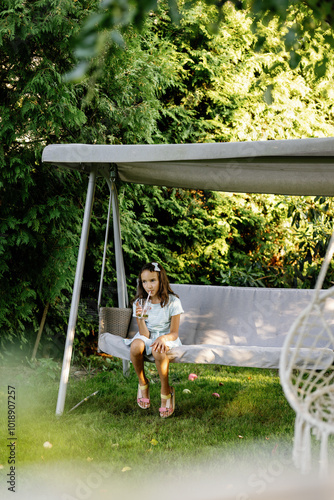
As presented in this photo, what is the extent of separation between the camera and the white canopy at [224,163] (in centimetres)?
250

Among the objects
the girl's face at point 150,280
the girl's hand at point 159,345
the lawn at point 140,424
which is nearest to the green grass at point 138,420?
the lawn at point 140,424

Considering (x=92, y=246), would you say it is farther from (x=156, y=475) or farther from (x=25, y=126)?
(x=156, y=475)

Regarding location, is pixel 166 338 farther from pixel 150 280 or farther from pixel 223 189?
pixel 223 189

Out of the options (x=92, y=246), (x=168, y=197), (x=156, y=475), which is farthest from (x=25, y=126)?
(x=156, y=475)

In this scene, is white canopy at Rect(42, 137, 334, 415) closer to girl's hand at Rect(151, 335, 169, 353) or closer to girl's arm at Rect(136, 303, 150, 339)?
girl's arm at Rect(136, 303, 150, 339)

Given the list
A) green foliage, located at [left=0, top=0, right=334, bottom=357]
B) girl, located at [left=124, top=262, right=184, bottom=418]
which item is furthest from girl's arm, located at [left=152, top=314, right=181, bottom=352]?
green foliage, located at [left=0, top=0, right=334, bottom=357]

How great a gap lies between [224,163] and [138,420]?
154 centimetres

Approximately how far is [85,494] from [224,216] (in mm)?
3813

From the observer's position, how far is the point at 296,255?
5.12 m

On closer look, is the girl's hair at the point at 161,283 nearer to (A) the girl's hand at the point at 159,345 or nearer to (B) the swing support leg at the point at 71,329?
(A) the girl's hand at the point at 159,345

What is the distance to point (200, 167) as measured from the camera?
311cm

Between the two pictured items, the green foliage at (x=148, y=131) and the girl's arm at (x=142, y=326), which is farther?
the green foliage at (x=148, y=131)

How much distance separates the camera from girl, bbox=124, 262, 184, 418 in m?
3.04

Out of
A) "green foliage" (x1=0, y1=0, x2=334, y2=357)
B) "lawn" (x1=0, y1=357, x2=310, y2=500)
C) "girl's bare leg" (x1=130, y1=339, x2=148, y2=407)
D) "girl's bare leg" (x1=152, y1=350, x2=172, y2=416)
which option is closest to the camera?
"lawn" (x1=0, y1=357, x2=310, y2=500)
